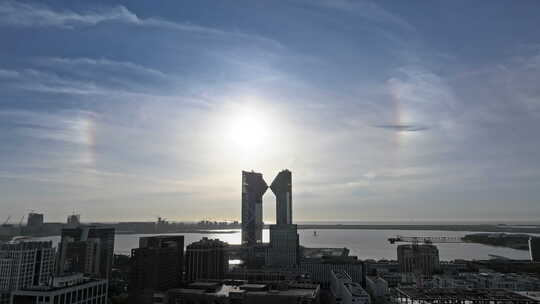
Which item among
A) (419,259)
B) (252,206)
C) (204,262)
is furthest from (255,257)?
(252,206)

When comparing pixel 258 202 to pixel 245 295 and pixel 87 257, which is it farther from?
pixel 245 295

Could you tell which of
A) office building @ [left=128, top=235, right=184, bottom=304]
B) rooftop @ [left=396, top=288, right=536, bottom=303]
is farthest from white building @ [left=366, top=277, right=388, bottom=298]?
office building @ [left=128, top=235, right=184, bottom=304]

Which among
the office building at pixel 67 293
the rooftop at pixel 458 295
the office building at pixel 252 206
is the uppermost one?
the office building at pixel 252 206

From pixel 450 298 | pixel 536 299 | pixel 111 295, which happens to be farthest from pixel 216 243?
pixel 536 299

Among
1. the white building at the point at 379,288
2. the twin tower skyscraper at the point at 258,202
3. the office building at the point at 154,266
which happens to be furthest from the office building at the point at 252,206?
the white building at the point at 379,288

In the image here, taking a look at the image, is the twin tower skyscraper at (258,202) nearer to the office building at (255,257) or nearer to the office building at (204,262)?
the office building at (255,257)

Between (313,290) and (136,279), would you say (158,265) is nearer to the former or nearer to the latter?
(136,279)
